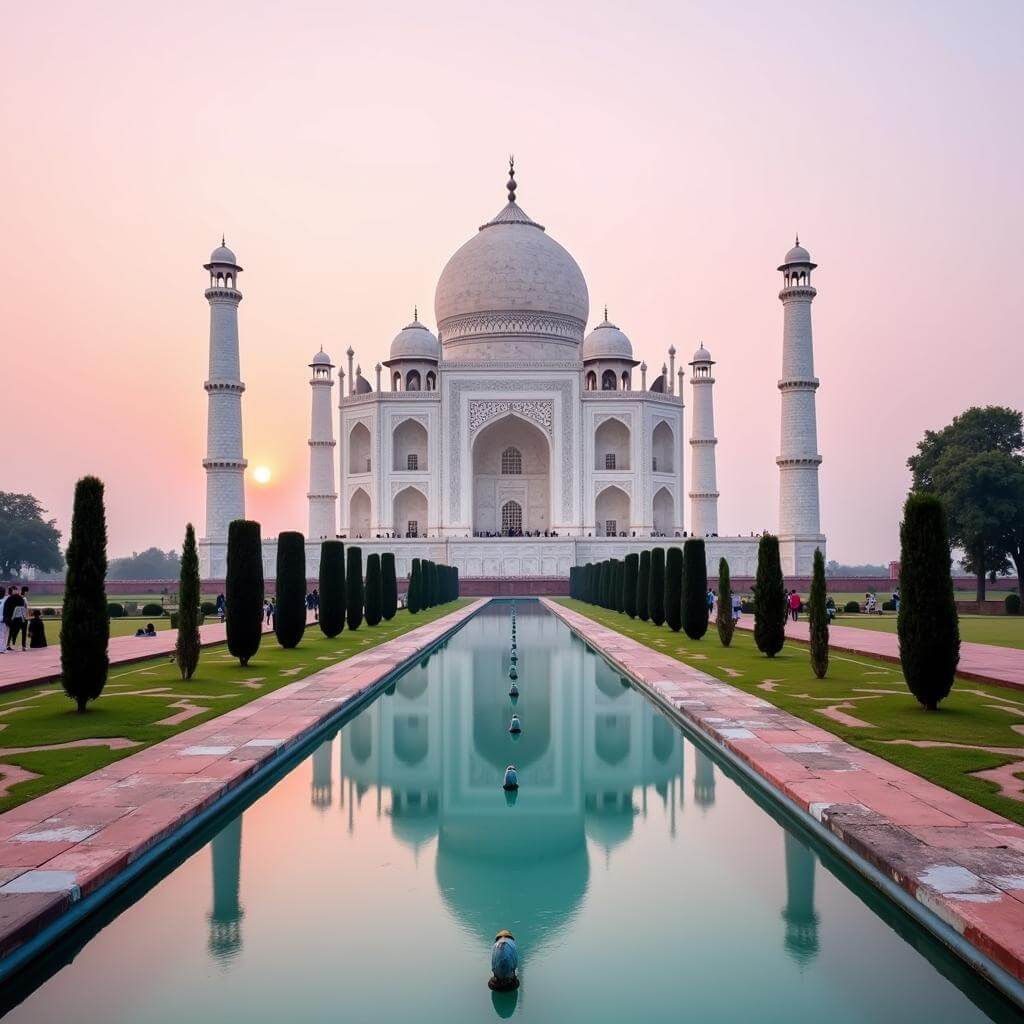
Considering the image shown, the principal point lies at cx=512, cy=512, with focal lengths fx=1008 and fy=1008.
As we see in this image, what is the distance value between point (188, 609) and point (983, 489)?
2127 cm

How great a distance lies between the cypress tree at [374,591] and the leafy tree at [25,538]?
91.2ft

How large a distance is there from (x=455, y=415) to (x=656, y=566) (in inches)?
746

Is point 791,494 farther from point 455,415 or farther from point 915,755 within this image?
point 915,755

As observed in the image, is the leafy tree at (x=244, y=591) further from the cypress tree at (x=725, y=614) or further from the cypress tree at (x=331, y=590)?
the cypress tree at (x=725, y=614)

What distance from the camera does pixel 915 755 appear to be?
5.13 m

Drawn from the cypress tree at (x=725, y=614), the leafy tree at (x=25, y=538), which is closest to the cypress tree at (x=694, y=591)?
the cypress tree at (x=725, y=614)

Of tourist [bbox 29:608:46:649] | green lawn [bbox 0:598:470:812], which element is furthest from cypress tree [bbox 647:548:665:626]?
tourist [bbox 29:608:46:649]

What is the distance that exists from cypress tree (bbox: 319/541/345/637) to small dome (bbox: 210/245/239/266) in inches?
746

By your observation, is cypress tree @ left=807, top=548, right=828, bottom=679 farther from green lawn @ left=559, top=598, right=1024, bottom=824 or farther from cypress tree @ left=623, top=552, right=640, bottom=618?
cypress tree @ left=623, top=552, right=640, bottom=618

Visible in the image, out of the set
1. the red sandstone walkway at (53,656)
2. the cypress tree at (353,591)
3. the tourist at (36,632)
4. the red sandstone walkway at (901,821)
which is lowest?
the red sandstone walkway at (901,821)

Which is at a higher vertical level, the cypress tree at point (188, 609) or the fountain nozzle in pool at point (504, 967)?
the cypress tree at point (188, 609)

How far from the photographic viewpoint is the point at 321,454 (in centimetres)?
3584

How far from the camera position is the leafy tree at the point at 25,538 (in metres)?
39.2

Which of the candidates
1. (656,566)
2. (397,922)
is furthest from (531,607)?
(397,922)
